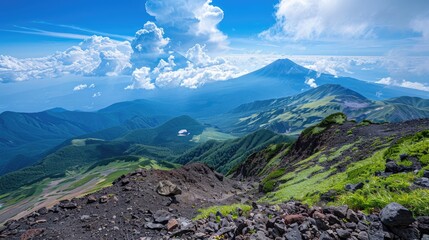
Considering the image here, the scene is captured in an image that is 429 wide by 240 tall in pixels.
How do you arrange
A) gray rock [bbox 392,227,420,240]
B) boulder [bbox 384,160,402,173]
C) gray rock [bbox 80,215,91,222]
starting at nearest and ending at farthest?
gray rock [bbox 392,227,420,240] → boulder [bbox 384,160,402,173] → gray rock [bbox 80,215,91,222]

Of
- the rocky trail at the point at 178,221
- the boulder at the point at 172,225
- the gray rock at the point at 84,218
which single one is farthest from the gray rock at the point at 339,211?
the gray rock at the point at 84,218

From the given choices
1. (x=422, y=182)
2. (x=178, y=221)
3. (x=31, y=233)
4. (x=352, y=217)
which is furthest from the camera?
(x=31, y=233)

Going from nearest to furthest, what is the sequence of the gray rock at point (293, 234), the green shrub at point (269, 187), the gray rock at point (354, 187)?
the gray rock at point (293, 234)
the gray rock at point (354, 187)
the green shrub at point (269, 187)

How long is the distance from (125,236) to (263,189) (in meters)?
33.1

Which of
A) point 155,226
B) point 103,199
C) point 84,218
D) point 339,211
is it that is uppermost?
point 339,211

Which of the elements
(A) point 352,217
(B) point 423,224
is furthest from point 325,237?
(B) point 423,224

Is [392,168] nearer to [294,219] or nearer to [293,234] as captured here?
[294,219]

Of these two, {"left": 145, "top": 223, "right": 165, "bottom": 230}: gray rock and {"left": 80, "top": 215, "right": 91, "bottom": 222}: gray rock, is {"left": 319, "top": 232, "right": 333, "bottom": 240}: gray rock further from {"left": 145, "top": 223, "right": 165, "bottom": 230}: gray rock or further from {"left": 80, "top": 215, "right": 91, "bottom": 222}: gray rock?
{"left": 80, "top": 215, "right": 91, "bottom": 222}: gray rock

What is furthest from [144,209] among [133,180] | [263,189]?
[263,189]

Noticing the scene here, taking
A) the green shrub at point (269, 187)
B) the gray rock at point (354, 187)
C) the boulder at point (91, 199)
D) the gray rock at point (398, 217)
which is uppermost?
the gray rock at point (398, 217)

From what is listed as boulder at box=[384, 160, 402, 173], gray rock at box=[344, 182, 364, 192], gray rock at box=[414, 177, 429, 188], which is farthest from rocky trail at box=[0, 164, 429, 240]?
boulder at box=[384, 160, 402, 173]

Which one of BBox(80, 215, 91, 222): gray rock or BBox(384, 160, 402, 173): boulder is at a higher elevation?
BBox(384, 160, 402, 173): boulder

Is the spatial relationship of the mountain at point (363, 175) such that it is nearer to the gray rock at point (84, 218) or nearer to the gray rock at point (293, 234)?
the gray rock at point (293, 234)

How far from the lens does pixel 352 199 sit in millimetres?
12062
